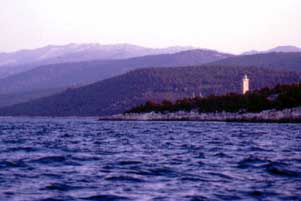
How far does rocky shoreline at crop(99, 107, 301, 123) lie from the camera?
91688 millimetres

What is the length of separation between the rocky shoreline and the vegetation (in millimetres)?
2445

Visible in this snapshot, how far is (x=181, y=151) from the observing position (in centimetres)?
3412

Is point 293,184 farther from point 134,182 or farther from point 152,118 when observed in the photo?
point 152,118

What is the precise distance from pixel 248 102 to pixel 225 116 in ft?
20.2

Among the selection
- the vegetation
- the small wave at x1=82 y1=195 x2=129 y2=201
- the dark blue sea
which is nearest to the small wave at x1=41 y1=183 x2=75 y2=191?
the dark blue sea

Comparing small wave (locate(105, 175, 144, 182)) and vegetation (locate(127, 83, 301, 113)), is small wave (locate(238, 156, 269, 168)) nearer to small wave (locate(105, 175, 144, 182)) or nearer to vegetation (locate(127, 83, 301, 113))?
small wave (locate(105, 175, 144, 182))

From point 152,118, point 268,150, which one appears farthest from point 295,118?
point 268,150

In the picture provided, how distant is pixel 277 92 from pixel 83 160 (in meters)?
87.0

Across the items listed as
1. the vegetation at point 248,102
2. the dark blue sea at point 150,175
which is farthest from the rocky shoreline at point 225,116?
the dark blue sea at point 150,175

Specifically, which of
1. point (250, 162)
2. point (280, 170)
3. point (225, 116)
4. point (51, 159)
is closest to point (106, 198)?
point (280, 170)

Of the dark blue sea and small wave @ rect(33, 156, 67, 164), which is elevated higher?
small wave @ rect(33, 156, 67, 164)

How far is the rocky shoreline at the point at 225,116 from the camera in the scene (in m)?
91.7

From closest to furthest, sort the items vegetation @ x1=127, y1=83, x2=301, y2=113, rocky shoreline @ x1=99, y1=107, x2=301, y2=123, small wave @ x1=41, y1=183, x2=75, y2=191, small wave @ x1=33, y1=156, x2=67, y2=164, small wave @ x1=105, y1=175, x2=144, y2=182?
small wave @ x1=41, y1=183, x2=75, y2=191 < small wave @ x1=105, y1=175, x2=144, y2=182 < small wave @ x1=33, y1=156, x2=67, y2=164 < rocky shoreline @ x1=99, y1=107, x2=301, y2=123 < vegetation @ x1=127, y1=83, x2=301, y2=113

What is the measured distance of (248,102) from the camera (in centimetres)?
11081
